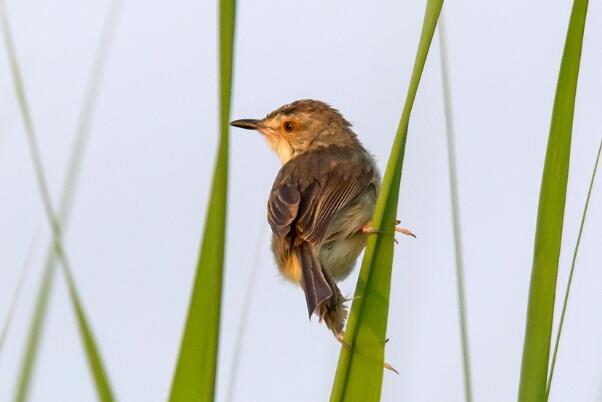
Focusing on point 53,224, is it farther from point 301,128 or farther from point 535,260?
point 301,128

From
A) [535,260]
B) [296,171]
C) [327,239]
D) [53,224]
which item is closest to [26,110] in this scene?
[53,224]

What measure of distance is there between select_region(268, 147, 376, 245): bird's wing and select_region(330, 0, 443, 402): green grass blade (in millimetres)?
1352

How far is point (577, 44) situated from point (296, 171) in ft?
8.15

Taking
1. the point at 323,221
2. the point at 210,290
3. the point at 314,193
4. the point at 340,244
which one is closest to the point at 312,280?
the point at 323,221

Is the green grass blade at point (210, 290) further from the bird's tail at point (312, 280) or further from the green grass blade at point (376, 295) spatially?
the bird's tail at point (312, 280)

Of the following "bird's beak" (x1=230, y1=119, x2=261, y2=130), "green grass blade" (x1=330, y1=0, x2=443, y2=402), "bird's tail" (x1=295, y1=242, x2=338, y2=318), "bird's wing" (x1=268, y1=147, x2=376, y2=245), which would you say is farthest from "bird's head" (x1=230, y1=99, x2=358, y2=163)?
"green grass blade" (x1=330, y1=0, x2=443, y2=402)

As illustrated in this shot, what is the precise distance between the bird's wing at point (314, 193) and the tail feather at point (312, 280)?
7cm

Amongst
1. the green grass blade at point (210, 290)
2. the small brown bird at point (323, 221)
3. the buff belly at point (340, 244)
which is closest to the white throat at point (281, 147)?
the small brown bird at point (323, 221)

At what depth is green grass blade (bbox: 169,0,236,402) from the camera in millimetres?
1737

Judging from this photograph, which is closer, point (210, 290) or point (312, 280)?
point (210, 290)

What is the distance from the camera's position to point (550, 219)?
7.07 feet

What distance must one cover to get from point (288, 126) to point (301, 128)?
8 cm

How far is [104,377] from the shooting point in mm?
1705

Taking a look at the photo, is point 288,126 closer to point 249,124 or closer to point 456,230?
point 249,124
